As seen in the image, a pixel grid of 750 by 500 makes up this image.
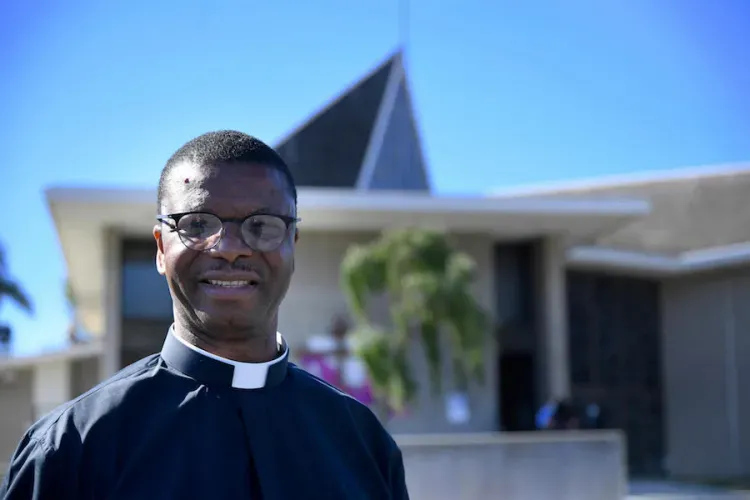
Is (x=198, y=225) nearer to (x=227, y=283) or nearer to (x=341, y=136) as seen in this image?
(x=227, y=283)

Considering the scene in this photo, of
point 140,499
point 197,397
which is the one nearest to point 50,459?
point 140,499

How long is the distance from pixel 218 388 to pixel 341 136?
1617 centimetres

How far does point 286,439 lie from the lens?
1908mm

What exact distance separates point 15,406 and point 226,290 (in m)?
24.6

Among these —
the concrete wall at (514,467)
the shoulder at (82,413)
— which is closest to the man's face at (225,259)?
the shoulder at (82,413)

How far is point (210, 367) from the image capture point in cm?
187

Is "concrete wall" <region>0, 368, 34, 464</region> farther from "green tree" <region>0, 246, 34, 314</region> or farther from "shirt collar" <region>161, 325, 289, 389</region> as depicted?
"shirt collar" <region>161, 325, 289, 389</region>

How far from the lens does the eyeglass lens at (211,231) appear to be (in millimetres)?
1839

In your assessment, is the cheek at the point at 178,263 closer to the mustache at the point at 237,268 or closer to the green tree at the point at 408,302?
the mustache at the point at 237,268

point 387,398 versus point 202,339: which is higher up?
point 202,339

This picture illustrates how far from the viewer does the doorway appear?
1920 centimetres

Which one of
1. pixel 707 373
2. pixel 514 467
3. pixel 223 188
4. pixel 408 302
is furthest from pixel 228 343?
pixel 707 373

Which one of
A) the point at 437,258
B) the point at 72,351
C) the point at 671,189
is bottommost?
the point at 72,351

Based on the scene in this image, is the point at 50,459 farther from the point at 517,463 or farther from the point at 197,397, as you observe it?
the point at 517,463
